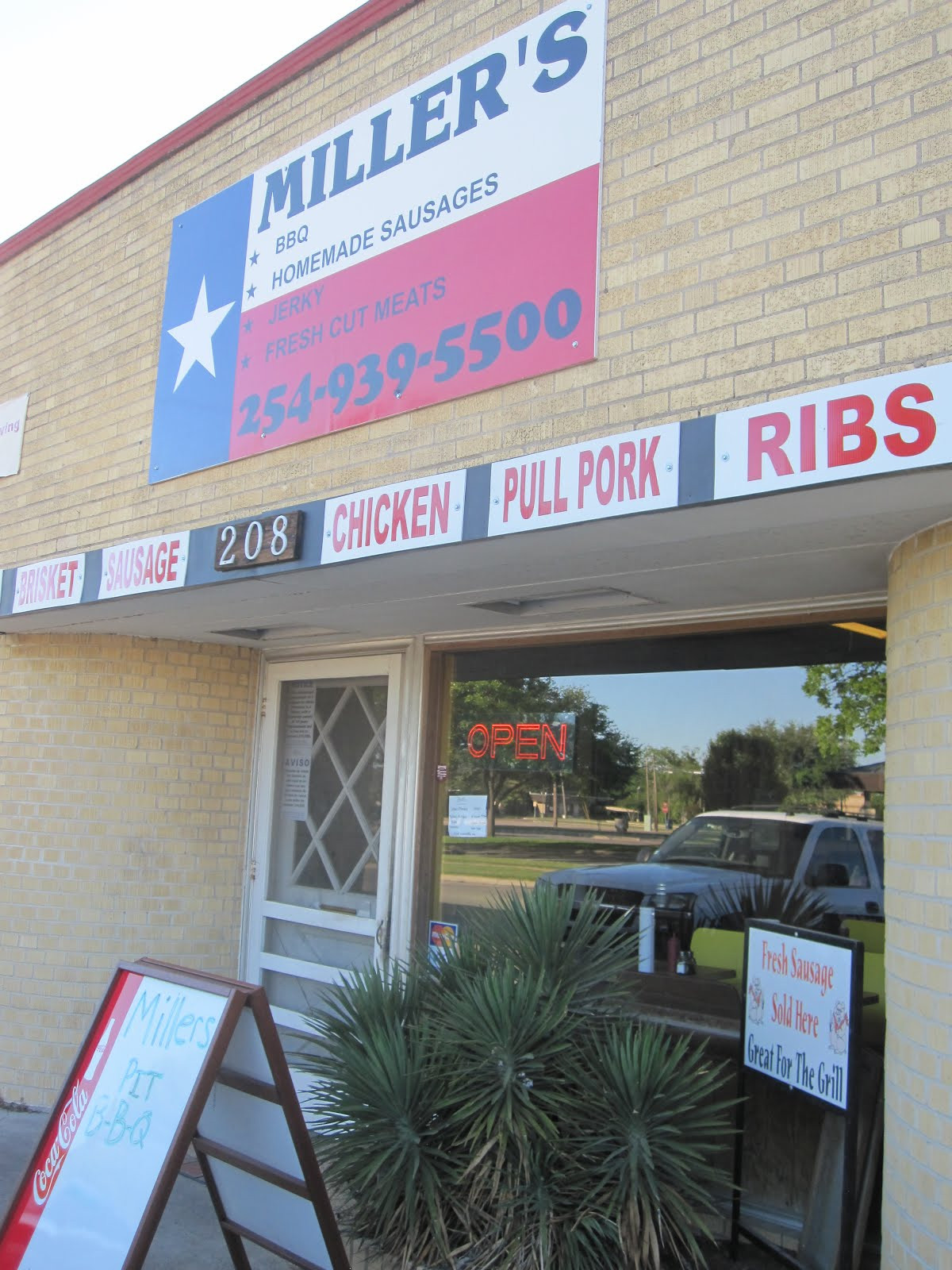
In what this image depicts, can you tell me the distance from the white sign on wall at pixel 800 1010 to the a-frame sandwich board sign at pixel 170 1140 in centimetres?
163

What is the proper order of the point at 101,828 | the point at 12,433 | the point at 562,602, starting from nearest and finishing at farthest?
the point at 562,602
the point at 101,828
the point at 12,433

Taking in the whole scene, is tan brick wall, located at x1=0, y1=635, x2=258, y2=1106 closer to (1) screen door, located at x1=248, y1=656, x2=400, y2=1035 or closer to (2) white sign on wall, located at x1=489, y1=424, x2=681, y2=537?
(1) screen door, located at x1=248, y1=656, x2=400, y2=1035

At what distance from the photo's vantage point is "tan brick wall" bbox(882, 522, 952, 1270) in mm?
3170

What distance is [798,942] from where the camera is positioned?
412 cm

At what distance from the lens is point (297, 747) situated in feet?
23.6

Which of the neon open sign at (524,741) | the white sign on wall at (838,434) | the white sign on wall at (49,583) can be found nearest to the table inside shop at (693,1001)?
the neon open sign at (524,741)

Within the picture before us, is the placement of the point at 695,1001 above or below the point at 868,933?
below

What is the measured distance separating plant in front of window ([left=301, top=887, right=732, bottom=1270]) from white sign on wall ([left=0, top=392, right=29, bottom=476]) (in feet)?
14.8

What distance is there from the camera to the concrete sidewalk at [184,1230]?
4609 millimetres

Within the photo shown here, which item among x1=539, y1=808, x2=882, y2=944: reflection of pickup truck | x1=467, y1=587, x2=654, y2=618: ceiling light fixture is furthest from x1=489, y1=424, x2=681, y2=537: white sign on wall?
x1=539, y1=808, x2=882, y2=944: reflection of pickup truck

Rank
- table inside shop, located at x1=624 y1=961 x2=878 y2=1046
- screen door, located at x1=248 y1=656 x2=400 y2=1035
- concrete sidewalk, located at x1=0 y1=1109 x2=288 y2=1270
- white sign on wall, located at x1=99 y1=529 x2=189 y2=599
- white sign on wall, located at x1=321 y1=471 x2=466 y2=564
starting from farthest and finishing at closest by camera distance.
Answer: screen door, located at x1=248 y1=656 x2=400 y2=1035
white sign on wall, located at x1=99 y1=529 x2=189 y2=599
concrete sidewalk, located at x1=0 y1=1109 x2=288 y2=1270
table inside shop, located at x1=624 y1=961 x2=878 y2=1046
white sign on wall, located at x1=321 y1=471 x2=466 y2=564

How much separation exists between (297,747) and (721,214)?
4462 millimetres

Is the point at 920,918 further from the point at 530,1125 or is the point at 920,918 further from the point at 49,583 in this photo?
the point at 49,583

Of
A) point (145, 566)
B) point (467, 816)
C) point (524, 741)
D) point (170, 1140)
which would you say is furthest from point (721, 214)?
point (467, 816)
